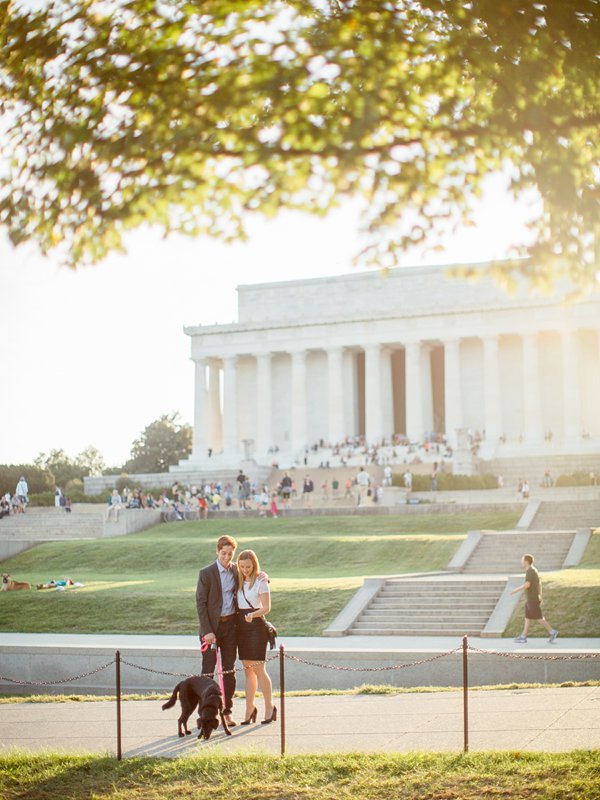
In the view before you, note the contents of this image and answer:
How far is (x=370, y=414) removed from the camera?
282 feet

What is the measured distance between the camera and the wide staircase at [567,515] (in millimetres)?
43500

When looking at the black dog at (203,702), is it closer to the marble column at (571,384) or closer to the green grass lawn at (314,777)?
the green grass lawn at (314,777)

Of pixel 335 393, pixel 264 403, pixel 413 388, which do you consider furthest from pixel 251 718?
pixel 264 403

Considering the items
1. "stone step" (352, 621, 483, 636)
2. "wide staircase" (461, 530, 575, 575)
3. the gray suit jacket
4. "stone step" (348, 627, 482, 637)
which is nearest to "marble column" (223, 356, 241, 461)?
"wide staircase" (461, 530, 575, 575)

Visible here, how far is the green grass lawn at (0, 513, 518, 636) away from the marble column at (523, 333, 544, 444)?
3632cm

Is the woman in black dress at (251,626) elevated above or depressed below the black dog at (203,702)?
above

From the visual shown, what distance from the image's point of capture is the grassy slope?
10.7 meters

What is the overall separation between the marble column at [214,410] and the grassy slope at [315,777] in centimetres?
7904

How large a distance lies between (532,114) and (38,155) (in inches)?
160

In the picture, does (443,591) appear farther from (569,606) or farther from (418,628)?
(569,606)

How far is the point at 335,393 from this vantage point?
87.4 meters

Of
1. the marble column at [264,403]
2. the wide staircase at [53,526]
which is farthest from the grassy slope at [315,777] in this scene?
the marble column at [264,403]

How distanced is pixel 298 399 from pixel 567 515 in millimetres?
45176

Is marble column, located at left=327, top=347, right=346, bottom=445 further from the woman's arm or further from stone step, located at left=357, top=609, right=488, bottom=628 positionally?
the woman's arm
